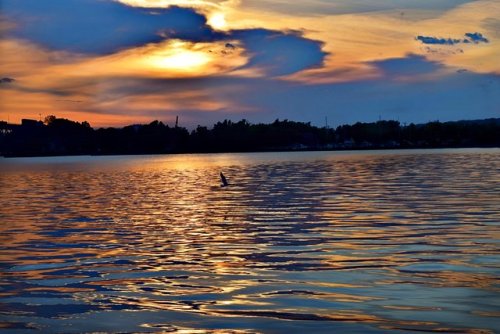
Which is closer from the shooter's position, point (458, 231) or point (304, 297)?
point (304, 297)

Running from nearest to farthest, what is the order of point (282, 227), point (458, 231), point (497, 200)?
point (458, 231) → point (282, 227) → point (497, 200)

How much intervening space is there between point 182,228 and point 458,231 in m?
12.5

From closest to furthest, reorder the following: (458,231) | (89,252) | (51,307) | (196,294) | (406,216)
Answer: (51,307), (196,294), (89,252), (458,231), (406,216)

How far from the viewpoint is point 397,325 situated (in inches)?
602

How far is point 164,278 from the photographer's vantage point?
21.2 m

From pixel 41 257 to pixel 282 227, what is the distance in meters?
11.9

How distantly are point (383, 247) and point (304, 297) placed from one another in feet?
29.3

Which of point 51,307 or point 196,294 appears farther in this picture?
point 196,294

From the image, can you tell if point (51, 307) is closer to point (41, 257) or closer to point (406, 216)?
point (41, 257)

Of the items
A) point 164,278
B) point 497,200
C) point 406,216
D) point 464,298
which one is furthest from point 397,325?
point 497,200

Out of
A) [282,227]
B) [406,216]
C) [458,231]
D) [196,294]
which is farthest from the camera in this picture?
[406,216]

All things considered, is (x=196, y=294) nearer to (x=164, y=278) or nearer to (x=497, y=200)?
(x=164, y=278)

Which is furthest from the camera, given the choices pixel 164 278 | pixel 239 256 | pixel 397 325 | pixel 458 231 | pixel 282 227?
pixel 282 227

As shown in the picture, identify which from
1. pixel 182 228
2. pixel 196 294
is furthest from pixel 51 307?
pixel 182 228
